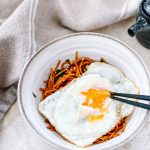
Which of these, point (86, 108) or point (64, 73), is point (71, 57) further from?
point (86, 108)

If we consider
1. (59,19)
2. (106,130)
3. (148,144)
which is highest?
(59,19)

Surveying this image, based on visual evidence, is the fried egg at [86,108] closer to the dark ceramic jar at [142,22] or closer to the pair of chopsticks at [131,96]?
the pair of chopsticks at [131,96]

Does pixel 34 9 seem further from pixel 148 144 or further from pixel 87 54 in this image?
pixel 148 144

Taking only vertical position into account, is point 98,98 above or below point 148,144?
above

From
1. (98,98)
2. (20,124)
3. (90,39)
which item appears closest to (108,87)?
(98,98)

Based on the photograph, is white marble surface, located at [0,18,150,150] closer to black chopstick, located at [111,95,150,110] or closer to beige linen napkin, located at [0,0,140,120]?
beige linen napkin, located at [0,0,140,120]

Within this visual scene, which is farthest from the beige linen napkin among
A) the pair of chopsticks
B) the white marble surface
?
the pair of chopsticks
